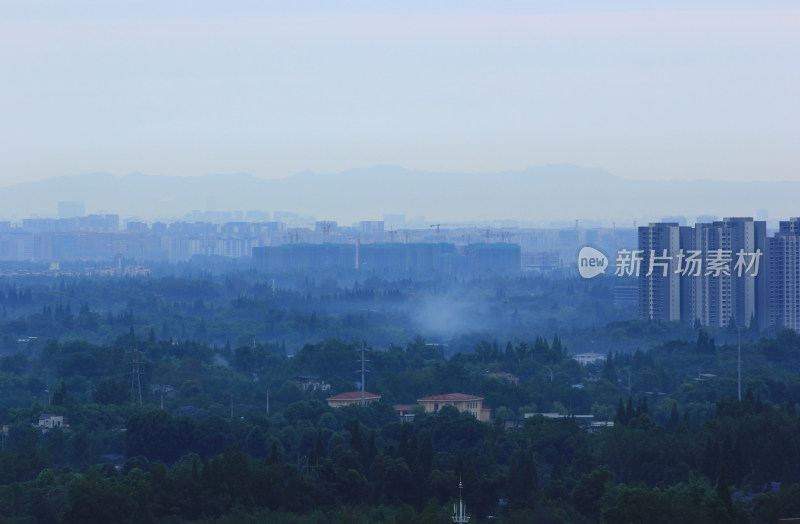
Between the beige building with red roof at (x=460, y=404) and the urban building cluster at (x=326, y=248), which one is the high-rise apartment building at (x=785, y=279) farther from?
the urban building cluster at (x=326, y=248)

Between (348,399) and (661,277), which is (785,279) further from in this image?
(348,399)

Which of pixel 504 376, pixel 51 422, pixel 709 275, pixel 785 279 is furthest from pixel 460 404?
pixel 709 275

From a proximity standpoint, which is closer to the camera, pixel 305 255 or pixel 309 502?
pixel 309 502

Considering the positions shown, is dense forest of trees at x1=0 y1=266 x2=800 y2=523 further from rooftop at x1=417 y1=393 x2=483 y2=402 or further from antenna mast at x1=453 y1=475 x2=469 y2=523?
rooftop at x1=417 y1=393 x2=483 y2=402

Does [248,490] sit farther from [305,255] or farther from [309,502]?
[305,255]

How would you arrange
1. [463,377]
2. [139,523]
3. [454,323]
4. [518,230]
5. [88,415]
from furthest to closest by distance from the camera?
[518,230]
[454,323]
[463,377]
[88,415]
[139,523]

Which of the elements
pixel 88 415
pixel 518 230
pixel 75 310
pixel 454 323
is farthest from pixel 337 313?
pixel 518 230

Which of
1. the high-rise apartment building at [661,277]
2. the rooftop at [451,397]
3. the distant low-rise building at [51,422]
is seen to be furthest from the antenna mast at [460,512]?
the high-rise apartment building at [661,277]
